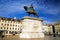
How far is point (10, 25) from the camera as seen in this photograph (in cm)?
3109

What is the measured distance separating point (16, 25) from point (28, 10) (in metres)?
19.4

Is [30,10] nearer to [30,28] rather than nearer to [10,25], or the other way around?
[30,28]

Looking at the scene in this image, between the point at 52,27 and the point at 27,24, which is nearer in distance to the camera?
the point at 27,24

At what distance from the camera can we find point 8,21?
3050 cm

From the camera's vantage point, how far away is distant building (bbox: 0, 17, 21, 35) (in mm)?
29255

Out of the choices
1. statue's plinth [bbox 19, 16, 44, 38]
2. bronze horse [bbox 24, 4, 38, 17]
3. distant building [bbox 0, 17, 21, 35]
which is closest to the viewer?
statue's plinth [bbox 19, 16, 44, 38]

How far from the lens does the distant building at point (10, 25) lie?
29255 mm

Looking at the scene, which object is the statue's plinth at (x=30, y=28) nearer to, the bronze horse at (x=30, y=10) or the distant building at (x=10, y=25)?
the bronze horse at (x=30, y=10)

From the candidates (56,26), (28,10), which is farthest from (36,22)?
(56,26)

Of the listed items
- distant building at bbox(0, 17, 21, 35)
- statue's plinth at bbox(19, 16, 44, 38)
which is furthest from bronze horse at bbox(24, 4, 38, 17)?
distant building at bbox(0, 17, 21, 35)

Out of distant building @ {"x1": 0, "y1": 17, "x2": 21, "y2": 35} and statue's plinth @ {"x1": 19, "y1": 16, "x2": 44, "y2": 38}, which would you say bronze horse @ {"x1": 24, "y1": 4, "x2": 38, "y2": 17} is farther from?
distant building @ {"x1": 0, "y1": 17, "x2": 21, "y2": 35}

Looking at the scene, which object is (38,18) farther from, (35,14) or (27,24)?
(27,24)

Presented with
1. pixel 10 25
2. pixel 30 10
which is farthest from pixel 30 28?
pixel 10 25

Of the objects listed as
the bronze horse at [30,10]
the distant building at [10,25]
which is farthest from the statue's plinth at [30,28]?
the distant building at [10,25]
